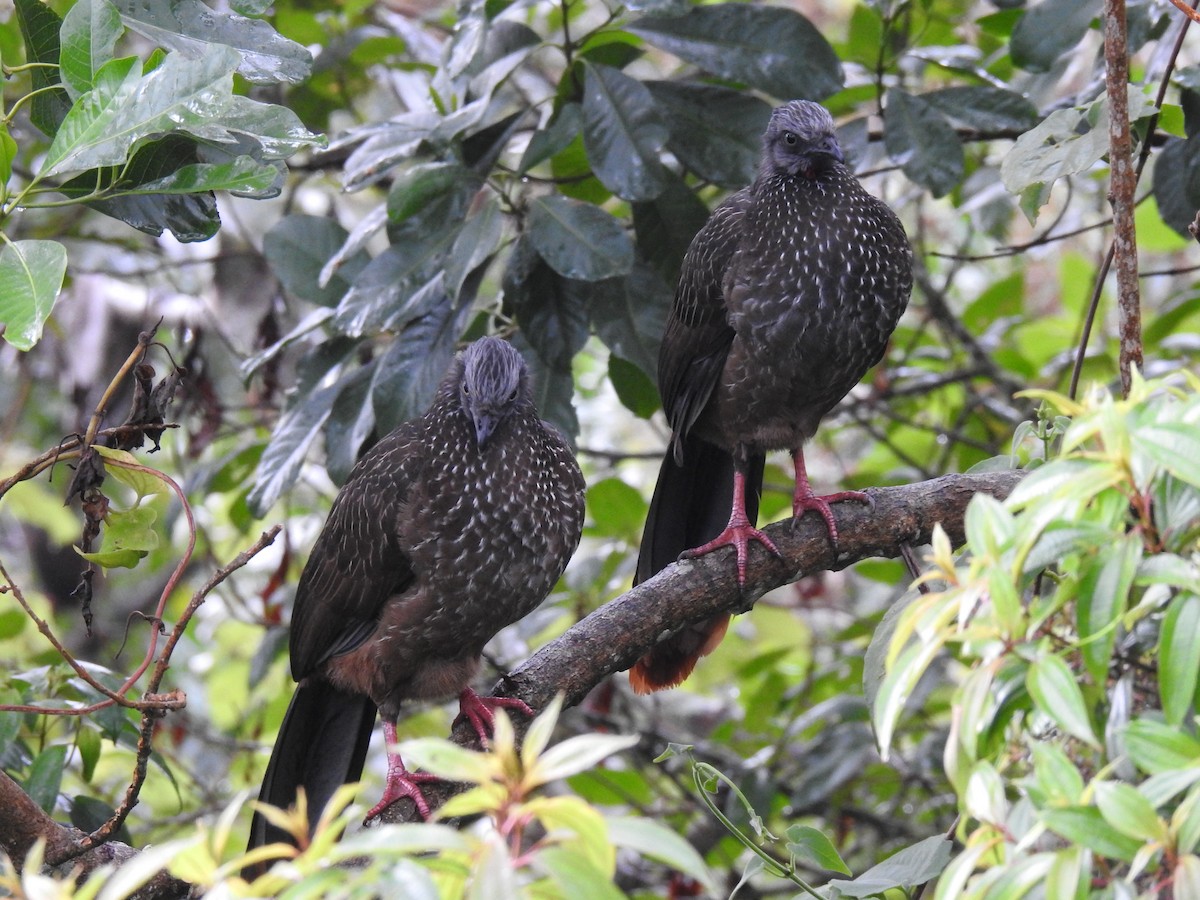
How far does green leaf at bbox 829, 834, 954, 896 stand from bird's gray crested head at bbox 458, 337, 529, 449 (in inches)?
59.1

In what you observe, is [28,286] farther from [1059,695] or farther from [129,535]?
[1059,695]

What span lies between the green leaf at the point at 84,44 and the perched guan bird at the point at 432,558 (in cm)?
129

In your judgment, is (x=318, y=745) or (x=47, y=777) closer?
(x=47, y=777)

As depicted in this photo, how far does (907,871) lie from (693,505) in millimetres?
1780

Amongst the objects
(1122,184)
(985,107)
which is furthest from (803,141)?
(1122,184)

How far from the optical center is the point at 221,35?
8.06 feet

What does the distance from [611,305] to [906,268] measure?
0.79 m

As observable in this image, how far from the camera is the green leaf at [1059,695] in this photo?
1095 millimetres

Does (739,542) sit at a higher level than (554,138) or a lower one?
lower

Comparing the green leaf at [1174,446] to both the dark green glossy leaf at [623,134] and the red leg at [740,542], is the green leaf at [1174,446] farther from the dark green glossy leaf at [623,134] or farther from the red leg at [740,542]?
the dark green glossy leaf at [623,134]

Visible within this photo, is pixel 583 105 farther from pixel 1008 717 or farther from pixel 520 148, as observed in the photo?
pixel 1008 717

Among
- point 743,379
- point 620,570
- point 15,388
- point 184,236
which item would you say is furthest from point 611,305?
point 15,388

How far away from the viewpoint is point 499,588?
3.10 metres

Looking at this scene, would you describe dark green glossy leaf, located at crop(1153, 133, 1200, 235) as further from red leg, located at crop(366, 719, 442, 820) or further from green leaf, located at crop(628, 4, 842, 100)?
red leg, located at crop(366, 719, 442, 820)
